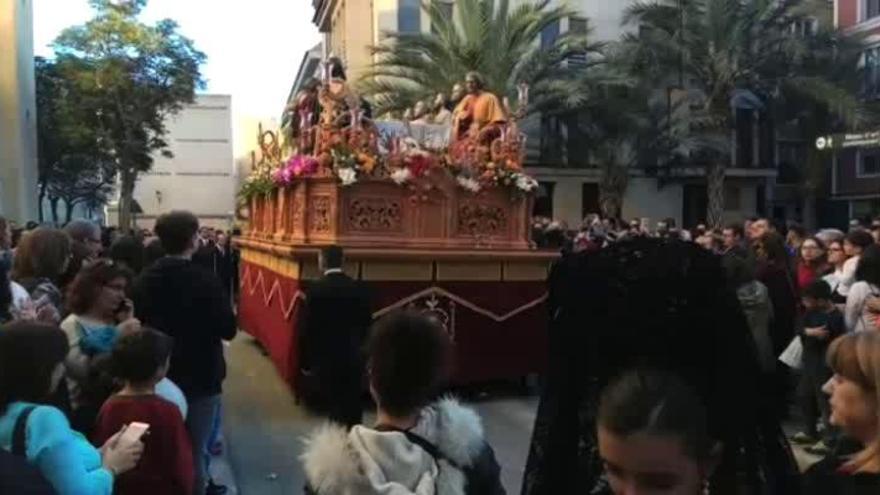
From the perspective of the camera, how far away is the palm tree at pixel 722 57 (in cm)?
3053

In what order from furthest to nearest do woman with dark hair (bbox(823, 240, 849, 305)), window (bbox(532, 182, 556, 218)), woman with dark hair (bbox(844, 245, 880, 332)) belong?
window (bbox(532, 182, 556, 218)) → woman with dark hair (bbox(823, 240, 849, 305)) → woman with dark hair (bbox(844, 245, 880, 332))

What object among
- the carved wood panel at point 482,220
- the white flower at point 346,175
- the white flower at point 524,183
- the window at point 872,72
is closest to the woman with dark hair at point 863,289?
the white flower at point 524,183

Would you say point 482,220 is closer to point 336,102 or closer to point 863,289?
point 336,102

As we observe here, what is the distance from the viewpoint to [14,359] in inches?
125

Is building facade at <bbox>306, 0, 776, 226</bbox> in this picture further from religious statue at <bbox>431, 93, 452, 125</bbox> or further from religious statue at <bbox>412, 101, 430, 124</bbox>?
religious statue at <bbox>431, 93, 452, 125</bbox>

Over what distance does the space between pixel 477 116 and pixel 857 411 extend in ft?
27.6

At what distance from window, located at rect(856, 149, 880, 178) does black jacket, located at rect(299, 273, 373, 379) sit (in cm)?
3727

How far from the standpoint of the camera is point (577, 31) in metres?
36.1

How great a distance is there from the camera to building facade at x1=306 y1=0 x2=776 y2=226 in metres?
38.5

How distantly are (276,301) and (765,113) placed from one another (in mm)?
28393

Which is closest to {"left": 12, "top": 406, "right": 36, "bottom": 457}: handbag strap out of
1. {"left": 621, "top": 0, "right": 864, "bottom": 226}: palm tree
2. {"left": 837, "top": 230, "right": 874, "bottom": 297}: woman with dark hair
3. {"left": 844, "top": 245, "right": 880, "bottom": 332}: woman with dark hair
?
{"left": 844, "top": 245, "right": 880, "bottom": 332}: woman with dark hair

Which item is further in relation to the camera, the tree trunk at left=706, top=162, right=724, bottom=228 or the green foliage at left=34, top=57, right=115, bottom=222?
the green foliage at left=34, top=57, right=115, bottom=222

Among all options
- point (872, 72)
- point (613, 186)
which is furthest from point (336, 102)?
point (872, 72)

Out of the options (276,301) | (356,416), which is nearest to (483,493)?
(356,416)
